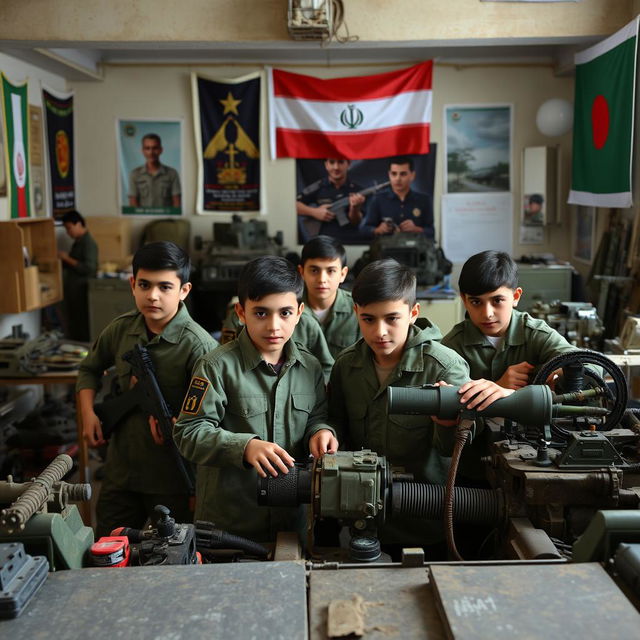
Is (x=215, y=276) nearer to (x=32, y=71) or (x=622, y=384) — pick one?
(x=32, y=71)

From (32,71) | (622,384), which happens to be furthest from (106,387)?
(622,384)

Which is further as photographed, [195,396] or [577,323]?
[577,323]

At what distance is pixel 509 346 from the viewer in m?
2.49

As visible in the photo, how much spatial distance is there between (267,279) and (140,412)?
96cm

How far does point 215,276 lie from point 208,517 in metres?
4.05

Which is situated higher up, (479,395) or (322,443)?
(479,395)

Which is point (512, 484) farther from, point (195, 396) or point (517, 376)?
point (195, 396)

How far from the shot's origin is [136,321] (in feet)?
9.41

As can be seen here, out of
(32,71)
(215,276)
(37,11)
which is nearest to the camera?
(37,11)

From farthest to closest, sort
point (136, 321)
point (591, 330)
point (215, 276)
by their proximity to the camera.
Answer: point (215, 276)
point (591, 330)
point (136, 321)

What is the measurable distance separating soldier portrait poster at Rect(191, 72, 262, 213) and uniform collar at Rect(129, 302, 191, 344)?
15.8 ft

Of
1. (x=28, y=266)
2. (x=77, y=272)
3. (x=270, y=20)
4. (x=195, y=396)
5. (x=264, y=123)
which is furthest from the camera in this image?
(x=264, y=123)

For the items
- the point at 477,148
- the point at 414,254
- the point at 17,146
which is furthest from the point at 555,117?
the point at 17,146

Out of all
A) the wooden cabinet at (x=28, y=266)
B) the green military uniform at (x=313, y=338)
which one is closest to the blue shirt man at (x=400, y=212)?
the wooden cabinet at (x=28, y=266)
